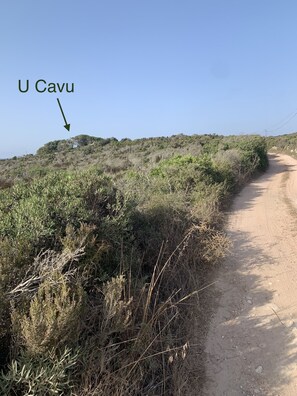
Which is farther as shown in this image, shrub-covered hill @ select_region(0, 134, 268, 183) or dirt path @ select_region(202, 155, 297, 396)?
shrub-covered hill @ select_region(0, 134, 268, 183)

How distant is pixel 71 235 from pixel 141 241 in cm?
179

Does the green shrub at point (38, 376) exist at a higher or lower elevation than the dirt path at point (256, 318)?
higher

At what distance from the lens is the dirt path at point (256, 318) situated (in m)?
3.31

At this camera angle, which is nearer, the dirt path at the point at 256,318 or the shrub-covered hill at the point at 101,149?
the dirt path at the point at 256,318

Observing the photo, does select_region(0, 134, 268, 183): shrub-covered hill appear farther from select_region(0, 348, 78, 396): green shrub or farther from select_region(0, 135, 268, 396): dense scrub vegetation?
select_region(0, 348, 78, 396): green shrub

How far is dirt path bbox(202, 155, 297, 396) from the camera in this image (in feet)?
10.8

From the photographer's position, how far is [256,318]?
4.28 meters

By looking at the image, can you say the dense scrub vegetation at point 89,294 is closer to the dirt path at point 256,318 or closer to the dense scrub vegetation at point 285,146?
the dirt path at point 256,318

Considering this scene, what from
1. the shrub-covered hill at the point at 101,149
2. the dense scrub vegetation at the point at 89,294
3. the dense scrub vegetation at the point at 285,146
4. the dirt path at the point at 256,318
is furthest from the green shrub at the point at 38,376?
the dense scrub vegetation at the point at 285,146

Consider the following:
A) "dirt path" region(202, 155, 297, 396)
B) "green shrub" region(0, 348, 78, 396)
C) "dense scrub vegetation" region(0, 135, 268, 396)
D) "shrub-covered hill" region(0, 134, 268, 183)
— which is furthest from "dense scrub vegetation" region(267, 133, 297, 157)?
"green shrub" region(0, 348, 78, 396)

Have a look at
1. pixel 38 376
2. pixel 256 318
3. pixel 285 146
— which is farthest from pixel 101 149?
pixel 38 376

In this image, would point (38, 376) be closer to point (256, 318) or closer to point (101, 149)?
point (256, 318)

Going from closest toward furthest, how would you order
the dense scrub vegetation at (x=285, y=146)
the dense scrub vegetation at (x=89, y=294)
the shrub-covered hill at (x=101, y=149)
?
the dense scrub vegetation at (x=89, y=294) < the shrub-covered hill at (x=101, y=149) < the dense scrub vegetation at (x=285, y=146)

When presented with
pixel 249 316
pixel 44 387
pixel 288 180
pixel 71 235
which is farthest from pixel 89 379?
pixel 288 180
